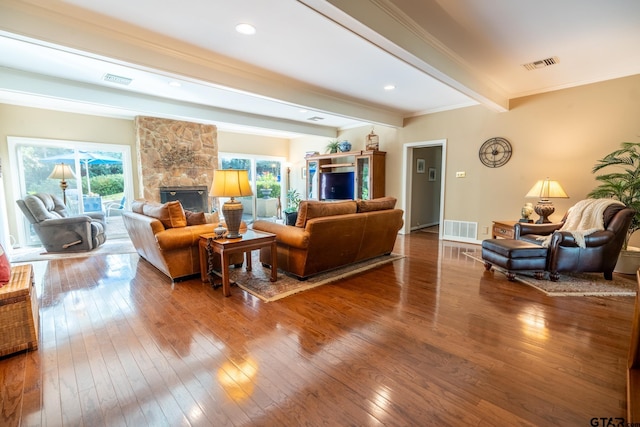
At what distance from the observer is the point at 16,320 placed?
1977 mm

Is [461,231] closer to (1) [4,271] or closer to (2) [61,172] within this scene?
(1) [4,271]

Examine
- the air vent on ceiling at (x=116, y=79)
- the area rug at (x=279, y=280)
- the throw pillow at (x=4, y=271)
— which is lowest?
the area rug at (x=279, y=280)

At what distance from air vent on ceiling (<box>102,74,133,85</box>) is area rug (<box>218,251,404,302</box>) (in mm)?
3083

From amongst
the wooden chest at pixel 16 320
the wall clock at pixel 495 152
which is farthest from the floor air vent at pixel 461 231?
the wooden chest at pixel 16 320

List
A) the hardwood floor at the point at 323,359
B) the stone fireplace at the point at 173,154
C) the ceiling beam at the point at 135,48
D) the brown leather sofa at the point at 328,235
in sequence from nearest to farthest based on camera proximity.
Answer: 1. the hardwood floor at the point at 323,359
2. the ceiling beam at the point at 135,48
3. the brown leather sofa at the point at 328,235
4. the stone fireplace at the point at 173,154

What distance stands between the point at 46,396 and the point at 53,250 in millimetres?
4340

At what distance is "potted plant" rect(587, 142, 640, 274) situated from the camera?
3.59 meters

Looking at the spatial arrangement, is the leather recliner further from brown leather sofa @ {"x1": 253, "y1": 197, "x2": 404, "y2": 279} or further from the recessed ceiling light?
the recessed ceiling light

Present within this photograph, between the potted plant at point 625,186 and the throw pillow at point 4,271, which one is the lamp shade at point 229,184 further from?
the potted plant at point 625,186

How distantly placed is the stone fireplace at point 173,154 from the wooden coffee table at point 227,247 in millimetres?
3576

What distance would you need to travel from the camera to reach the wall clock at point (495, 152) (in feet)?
16.5

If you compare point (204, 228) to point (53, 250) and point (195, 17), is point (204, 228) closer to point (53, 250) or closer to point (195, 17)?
point (195, 17)

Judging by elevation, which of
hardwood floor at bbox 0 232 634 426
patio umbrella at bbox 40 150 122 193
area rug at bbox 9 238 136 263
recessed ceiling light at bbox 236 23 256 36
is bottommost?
hardwood floor at bbox 0 232 634 426

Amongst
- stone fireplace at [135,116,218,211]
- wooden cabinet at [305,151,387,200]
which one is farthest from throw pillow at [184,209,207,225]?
wooden cabinet at [305,151,387,200]
